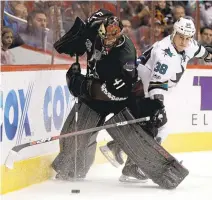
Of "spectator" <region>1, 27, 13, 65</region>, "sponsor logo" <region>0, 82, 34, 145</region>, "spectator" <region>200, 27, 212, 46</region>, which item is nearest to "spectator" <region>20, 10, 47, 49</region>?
"spectator" <region>1, 27, 13, 65</region>

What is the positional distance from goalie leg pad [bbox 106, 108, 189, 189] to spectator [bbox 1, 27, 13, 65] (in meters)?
0.89

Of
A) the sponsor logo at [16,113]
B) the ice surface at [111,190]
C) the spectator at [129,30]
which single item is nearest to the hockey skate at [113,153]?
the ice surface at [111,190]

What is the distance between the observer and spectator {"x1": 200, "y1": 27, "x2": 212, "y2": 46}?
8.24 meters

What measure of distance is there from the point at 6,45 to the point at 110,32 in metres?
0.92

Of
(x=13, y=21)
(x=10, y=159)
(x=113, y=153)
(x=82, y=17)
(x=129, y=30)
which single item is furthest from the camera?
(x=129, y=30)

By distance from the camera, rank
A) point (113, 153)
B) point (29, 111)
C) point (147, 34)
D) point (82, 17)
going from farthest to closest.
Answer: point (147, 34) < point (82, 17) < point (113, 153) < point (29, 111)

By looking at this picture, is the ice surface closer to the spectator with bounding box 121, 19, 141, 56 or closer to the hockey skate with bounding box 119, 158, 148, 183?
the hockey skate with bounding box 119, 158, 148, 183

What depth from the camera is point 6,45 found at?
5.60 m

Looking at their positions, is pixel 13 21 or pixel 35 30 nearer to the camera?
pixel 13 21

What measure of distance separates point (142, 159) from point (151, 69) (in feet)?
2.24

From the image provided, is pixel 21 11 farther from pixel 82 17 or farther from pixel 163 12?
pixel 163 12

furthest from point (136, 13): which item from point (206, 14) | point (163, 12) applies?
point (206, 14)

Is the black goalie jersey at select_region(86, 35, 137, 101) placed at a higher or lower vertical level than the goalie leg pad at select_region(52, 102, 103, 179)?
higher

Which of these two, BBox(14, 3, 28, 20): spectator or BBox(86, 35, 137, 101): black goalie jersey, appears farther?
BBox(14, 3, 28, 20): spectator
